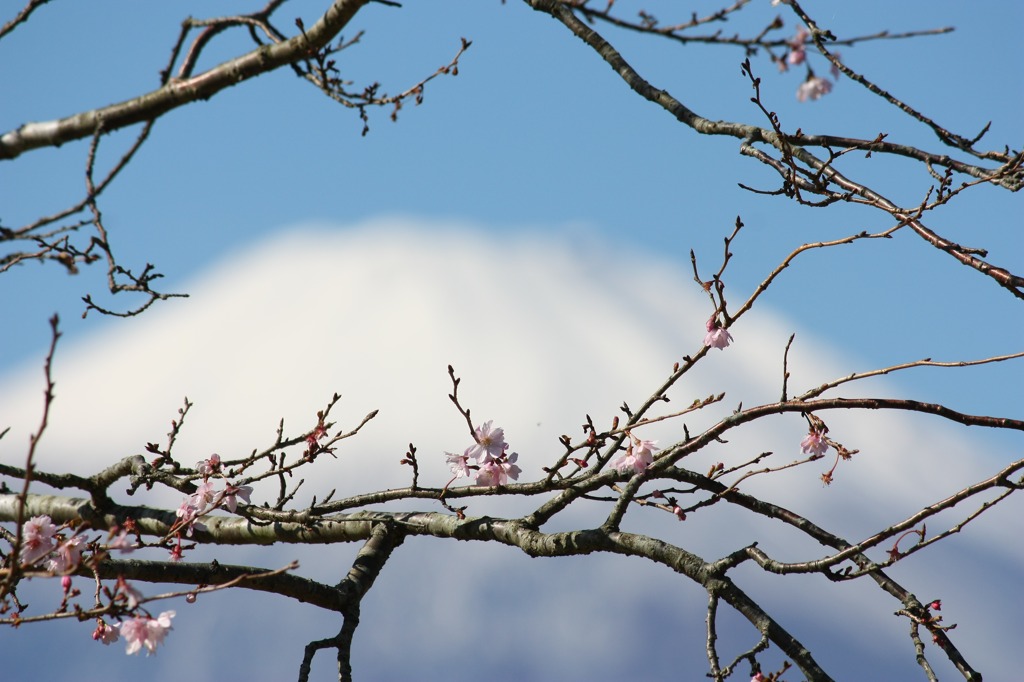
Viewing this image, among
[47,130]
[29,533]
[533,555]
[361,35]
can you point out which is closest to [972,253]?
[533,555]

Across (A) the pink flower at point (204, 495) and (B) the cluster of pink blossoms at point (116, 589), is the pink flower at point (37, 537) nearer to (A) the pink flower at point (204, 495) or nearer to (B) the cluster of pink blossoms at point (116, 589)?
(B) the cluster of pink blossoms at point (116, 589)

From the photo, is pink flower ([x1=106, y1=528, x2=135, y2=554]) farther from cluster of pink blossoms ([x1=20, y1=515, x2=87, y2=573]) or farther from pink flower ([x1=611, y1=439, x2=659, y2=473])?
pink flower ([x1=611, y1=439, x2=659, y2=473])

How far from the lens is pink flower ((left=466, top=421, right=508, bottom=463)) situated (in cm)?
416

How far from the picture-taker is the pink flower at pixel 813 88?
4.09 m

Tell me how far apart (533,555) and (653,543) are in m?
0.66

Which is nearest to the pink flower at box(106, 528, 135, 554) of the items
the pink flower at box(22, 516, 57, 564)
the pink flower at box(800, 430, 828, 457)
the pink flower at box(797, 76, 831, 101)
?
the pink flower at box(22, 516, 57, 564)

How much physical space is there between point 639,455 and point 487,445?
0.76m

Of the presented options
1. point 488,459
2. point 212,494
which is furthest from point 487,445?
point 212,494

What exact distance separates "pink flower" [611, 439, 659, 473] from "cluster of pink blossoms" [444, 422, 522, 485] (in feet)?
1.87

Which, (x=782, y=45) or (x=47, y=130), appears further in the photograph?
(x=782, y=45)

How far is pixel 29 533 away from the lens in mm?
4395

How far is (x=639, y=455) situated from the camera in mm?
3932

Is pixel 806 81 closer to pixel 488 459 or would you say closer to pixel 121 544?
pixel 488 459

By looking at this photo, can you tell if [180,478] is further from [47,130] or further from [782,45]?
[782,45]
